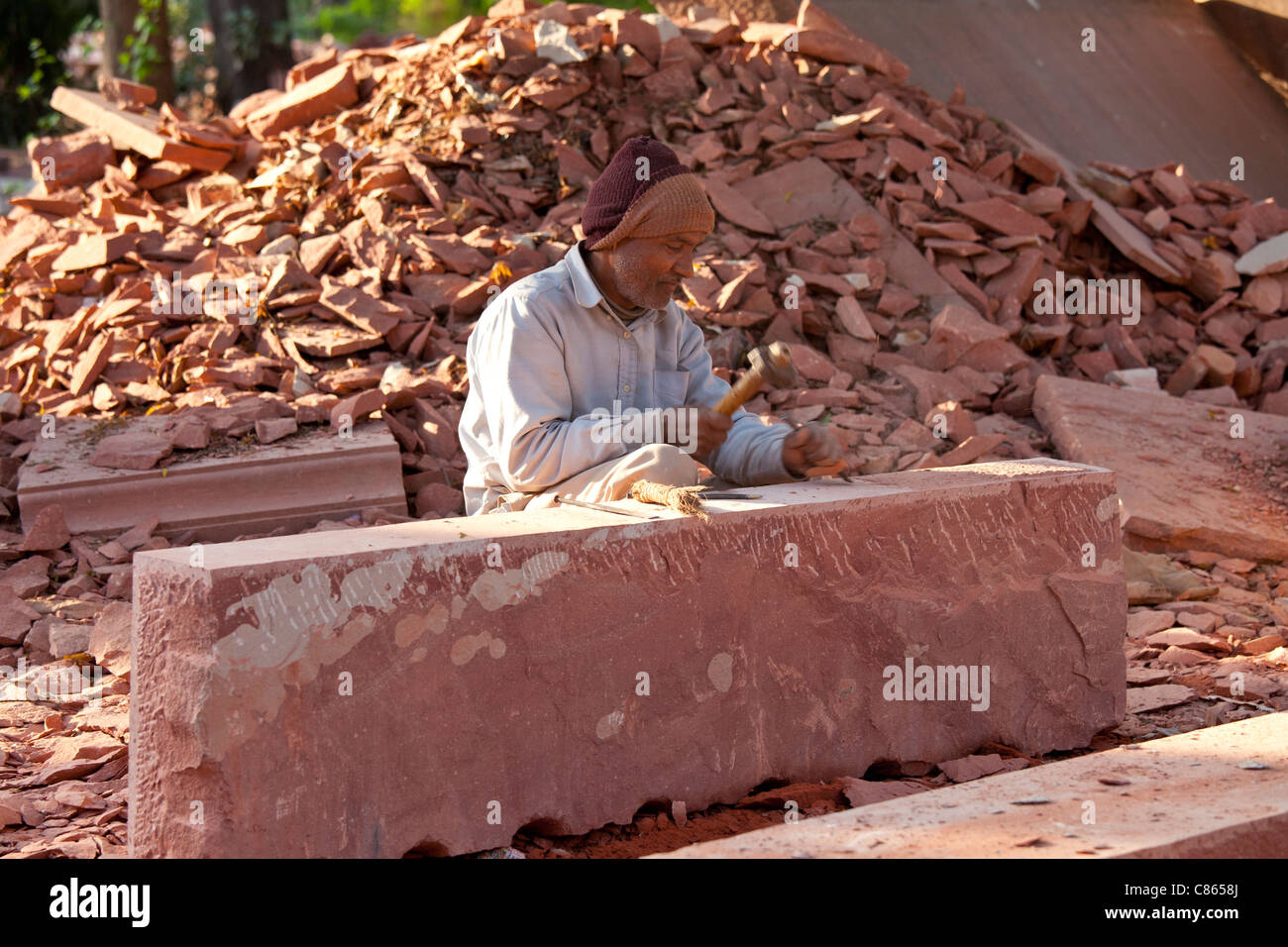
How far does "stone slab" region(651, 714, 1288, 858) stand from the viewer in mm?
2213

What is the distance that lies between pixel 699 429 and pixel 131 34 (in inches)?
357

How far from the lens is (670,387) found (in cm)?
361

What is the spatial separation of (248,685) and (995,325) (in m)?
5.08

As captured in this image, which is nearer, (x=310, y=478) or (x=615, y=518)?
(x=615, y=518)

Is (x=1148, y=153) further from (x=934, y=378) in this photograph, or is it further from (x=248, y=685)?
(x=248, y=685)

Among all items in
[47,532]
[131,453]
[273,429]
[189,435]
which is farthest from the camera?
[273,429]

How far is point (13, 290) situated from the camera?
22.8 feet

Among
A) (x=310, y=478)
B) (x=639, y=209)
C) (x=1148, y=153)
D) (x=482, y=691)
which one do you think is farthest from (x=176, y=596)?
(x=1148, y=153)

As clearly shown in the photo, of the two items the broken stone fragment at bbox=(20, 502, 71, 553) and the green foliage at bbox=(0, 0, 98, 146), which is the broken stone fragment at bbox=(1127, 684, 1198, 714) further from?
the green foliage at bbox=(0, 0, 98, 146)

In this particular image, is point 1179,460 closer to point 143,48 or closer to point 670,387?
point 670,387

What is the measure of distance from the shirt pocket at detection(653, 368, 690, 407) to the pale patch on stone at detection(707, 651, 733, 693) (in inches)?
34.3

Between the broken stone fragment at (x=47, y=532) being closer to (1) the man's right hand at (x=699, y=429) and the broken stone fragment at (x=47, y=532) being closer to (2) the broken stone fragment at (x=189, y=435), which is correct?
(2) the broken stone fragment at (x=189, y=435)

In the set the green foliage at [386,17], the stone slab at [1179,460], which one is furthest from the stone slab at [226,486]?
the green foliage at [386,17]

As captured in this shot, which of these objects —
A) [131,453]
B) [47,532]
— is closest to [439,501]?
[131,453]
